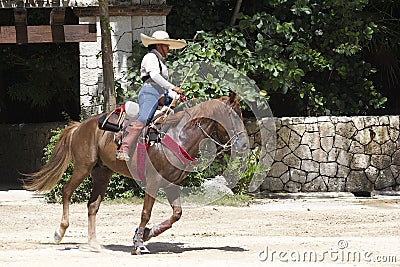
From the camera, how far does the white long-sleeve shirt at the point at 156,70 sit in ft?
29.6

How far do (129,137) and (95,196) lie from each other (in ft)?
3.22

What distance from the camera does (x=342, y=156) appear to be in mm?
15883

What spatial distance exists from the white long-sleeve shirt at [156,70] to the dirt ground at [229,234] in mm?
1830

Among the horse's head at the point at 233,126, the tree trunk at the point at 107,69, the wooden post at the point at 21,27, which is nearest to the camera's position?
the horse's head at the point at 233,126

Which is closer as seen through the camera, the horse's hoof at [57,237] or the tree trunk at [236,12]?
the horse's hoof at [57,237]

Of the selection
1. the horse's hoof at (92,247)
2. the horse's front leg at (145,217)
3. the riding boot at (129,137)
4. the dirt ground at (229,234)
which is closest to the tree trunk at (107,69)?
the dirt ground at (229,234)

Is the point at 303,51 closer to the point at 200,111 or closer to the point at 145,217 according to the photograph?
the point at 200,111

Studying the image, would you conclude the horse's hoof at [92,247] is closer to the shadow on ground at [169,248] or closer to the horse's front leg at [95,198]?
the horse's front leg at [95,198]

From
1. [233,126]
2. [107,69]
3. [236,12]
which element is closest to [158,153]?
[233,126]

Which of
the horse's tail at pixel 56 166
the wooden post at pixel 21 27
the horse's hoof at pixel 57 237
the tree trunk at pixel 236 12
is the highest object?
the tree trunk at pixel 236 12

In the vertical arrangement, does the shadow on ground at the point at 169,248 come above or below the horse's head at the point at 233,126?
below

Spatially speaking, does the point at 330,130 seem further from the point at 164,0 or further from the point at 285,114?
the point at 164,0

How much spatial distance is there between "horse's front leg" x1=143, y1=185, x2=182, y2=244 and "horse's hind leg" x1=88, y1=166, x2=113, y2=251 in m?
0.61

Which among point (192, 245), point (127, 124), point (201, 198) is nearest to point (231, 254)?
point (192, 245)
